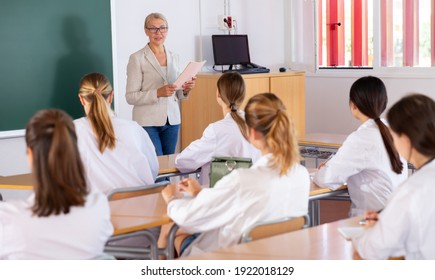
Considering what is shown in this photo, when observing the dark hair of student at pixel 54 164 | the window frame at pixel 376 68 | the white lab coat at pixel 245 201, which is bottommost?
the white lab coat at pixel 245 201

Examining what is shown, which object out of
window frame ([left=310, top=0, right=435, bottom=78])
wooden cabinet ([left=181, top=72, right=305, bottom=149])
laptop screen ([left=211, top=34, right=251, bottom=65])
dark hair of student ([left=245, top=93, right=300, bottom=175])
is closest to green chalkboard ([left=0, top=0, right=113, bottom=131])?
wooden cabinet ([left=181, top=72, right=305, bottom=149])

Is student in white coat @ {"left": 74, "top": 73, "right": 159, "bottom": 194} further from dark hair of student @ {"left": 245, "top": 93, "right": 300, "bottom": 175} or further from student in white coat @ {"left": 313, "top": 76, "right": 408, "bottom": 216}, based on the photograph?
dark hair of student @ {"left": 245, "top": 93, "right": 300, "bottom": 175}

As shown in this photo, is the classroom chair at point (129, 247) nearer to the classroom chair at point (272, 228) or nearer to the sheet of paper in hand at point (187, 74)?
the classroom chair at point (272, 228)

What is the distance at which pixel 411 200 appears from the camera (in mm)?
2494

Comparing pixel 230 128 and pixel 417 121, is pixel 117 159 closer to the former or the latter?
pixel 230 128

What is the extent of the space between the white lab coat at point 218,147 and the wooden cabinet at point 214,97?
2.42 metres

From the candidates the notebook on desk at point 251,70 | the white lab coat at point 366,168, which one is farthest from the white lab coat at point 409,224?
the notebook on desk at point 251,70

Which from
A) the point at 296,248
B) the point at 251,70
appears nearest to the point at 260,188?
the point at 296,248

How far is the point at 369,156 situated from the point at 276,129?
1181 mm

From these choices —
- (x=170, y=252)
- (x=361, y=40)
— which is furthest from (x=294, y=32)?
(x=170, y=252)

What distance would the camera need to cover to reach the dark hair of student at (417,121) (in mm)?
2547

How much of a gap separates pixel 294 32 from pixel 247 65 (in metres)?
0.88

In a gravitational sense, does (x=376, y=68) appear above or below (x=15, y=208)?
above

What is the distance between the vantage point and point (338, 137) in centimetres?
629
